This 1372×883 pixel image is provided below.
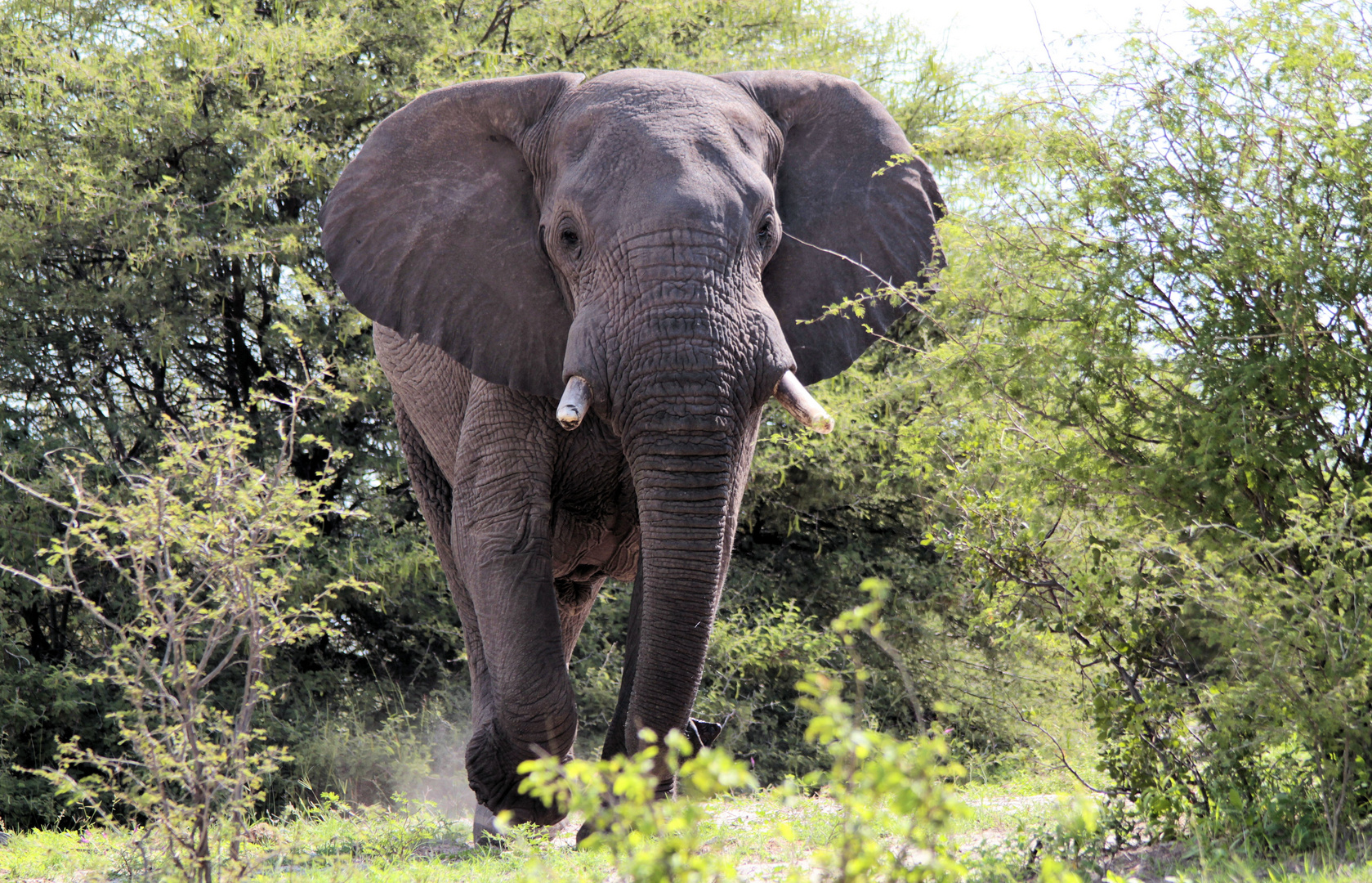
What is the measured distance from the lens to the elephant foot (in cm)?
555

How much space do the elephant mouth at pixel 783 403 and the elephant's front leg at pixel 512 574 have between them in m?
0.62

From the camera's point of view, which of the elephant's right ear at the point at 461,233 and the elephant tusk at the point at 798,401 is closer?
the elephant tusk at the point at 798,401

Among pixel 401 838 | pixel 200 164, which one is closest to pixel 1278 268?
pixel 401 838

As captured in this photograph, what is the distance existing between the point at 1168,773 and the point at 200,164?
→ 9652mm

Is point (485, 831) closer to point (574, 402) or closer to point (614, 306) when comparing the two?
point (574, 402)

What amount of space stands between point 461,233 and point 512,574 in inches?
55.8

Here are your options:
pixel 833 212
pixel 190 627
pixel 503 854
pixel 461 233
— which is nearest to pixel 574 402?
pixel 461 233

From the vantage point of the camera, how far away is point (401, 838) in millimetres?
5492

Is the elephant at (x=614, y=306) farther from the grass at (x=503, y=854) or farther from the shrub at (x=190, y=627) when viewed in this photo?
the shrub at (x=190, y=627)

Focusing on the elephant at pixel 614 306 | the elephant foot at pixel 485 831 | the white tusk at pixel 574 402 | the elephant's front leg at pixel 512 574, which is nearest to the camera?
the white tusk at pixel 574 402

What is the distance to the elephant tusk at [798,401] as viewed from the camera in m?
4.52

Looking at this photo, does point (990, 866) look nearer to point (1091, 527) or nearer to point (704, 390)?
point (1091, 527)

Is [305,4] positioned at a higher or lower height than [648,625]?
higher

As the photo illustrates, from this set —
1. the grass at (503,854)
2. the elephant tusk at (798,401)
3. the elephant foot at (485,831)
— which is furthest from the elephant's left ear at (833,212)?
the elephant foot at (485,831)
